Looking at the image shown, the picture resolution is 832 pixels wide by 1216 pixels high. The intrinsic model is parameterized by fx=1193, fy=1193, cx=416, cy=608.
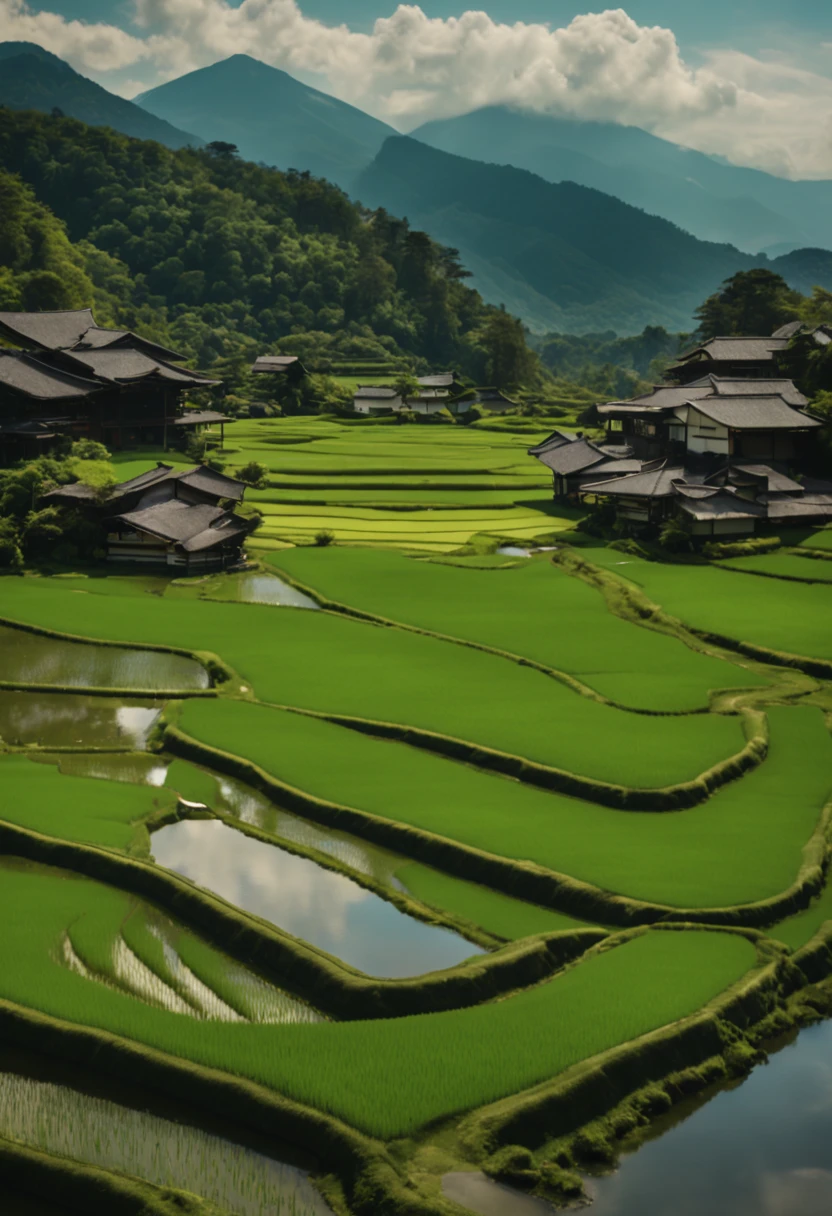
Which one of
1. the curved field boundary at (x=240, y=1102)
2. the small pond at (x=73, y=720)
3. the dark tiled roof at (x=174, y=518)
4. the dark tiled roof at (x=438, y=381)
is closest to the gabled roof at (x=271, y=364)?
the dark tiled roof at (x=438, y=381)

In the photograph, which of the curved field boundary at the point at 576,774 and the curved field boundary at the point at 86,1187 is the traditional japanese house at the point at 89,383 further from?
the curved field boundary at the point at 86,1187

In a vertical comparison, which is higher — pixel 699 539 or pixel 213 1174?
pixel 699 539

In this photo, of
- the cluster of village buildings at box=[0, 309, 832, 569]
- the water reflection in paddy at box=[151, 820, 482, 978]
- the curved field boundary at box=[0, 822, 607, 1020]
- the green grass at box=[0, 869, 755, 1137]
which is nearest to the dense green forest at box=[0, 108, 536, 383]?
the cluster of village buildings at box=[0, 309, 832, 569]

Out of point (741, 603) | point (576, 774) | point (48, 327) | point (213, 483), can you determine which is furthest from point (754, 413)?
point (48, 327)

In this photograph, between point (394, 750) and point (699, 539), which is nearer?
point (394, 750)

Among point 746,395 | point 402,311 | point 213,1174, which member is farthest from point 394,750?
point 402,311

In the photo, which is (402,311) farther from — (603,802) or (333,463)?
(603,802)
